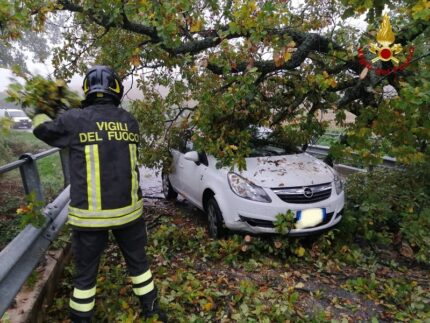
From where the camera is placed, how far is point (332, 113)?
595cm

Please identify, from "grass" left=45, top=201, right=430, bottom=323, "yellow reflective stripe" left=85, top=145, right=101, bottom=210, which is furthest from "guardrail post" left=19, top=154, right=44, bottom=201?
"grass" left=45, top=201, right=430, bottom=323

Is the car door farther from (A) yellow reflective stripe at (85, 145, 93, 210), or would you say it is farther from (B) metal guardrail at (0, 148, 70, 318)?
(A) yellow reflective stripe at (85, 145, 93, 210)

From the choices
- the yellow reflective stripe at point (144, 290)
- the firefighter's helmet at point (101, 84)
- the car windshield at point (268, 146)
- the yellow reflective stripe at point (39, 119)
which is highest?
the firefighter's helmet at point (101, 84)

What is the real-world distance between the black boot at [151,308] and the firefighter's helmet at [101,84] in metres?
1.64

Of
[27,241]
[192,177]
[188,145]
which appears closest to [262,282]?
[192,177]

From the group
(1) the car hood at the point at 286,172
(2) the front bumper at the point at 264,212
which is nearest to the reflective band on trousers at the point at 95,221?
(2) the front bumper at the point at 264,212

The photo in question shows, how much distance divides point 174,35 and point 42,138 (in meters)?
2.27

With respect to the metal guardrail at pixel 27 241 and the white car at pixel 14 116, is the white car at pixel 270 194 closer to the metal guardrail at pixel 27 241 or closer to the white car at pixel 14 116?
the metal guardrail at pixel 27 241

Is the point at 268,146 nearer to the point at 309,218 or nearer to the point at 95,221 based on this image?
the point at 309,218

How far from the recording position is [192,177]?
5535 mm

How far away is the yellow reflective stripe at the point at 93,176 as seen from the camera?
2.59 metres

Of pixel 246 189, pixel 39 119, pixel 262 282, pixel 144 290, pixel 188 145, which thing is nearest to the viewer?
pixel 39 119

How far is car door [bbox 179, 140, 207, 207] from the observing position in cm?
527

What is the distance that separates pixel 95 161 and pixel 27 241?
0.83 m
